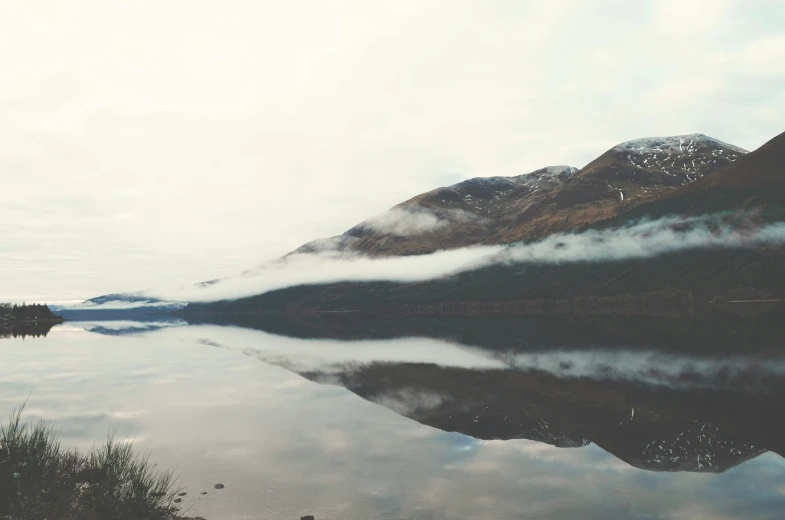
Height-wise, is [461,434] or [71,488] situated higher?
[71,488]

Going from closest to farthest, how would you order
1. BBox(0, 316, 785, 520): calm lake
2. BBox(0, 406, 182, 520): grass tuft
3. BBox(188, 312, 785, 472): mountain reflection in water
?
BBox(0, 406, 182, 520): grass tuft < BBox(0, 316, 785, 520): calm lake < BBox(188, 312, 785, 472): mountain reflection in water

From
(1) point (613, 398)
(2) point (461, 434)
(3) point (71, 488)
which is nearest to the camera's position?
(3) point (71, 488)

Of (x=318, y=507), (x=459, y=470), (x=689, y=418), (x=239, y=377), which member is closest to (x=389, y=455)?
(x=459, y=470)

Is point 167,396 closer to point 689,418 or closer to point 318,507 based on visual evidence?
point 318,507

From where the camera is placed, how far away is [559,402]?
48031 millimetres

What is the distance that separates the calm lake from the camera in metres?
24.5

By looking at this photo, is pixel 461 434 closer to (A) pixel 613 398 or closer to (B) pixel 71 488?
(A) pixel 613 398

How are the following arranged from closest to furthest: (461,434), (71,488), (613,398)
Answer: (71,488) → (461,434) → (613,398)

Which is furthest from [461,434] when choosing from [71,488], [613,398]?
[71,488]

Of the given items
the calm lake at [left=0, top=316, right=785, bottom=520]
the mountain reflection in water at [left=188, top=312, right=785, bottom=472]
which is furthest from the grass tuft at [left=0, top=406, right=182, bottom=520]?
the mountain reflection in water at [left=188, top=312, right=785, bottom=472]

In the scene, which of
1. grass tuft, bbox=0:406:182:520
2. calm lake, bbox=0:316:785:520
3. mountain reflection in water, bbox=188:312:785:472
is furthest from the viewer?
mountain reflection in water, bbox=188:312:785:472

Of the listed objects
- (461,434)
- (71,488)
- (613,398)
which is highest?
(71,488)

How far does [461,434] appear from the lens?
127 ft

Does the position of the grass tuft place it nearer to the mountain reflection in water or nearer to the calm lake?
the calm lake
